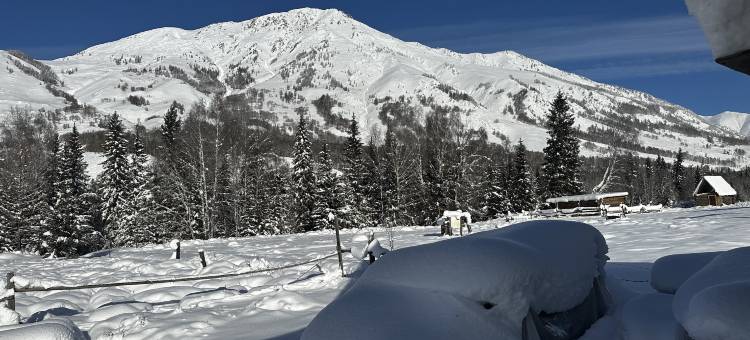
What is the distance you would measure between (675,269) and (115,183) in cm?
4058

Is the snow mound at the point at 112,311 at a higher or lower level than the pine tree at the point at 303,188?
lower

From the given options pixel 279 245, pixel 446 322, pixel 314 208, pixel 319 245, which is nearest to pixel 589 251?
pixel 446 322

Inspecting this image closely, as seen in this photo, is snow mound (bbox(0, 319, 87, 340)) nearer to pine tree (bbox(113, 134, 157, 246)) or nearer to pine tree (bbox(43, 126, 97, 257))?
pine tree (bbox(43, 126, 97, 257))

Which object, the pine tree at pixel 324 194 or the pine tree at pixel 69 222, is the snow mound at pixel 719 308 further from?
the pine tree at pixel 69 222

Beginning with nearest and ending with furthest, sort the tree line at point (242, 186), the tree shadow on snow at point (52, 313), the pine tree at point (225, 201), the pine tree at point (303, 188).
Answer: the tree shadow on snow at point (52, 313)
the tree line at point (242, 186)
the pine tree at point (225, 201)
the pine tree at point (303, 188)

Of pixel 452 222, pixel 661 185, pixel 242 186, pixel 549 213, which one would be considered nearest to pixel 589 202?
pixel 549 213

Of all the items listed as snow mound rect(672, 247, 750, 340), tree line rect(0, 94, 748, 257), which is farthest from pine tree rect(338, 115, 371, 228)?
snow mound rect(672, 247, 750, 340)

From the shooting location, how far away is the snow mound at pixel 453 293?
3834 mm

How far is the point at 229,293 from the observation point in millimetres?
10125

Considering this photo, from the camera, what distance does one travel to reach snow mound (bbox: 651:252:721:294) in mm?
6201

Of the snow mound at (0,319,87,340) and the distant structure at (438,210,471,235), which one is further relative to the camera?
the distant structure at (438,210,471,235)

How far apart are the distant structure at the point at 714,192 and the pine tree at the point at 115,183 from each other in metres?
52.2

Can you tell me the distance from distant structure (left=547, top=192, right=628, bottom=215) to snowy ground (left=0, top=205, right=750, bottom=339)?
1285 cm

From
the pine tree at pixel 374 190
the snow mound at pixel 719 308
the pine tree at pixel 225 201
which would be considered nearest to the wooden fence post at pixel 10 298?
the snow mound at pixel 719 308
